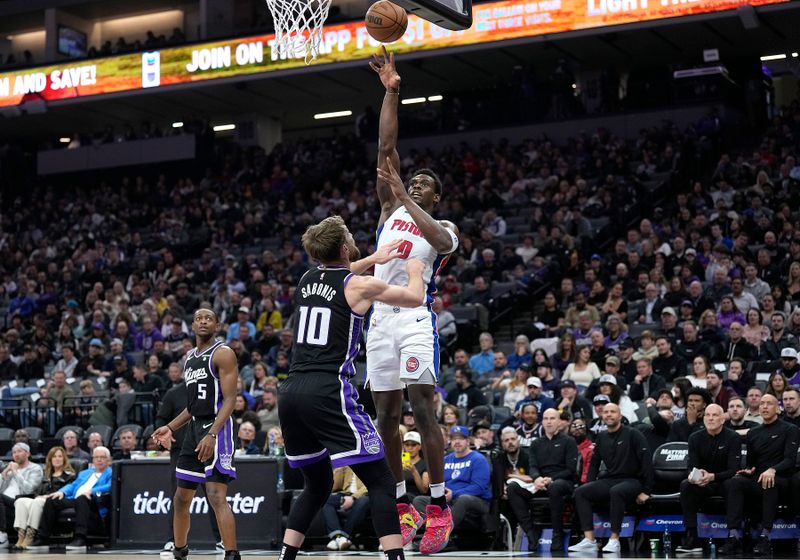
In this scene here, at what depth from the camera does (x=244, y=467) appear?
12.8 meters

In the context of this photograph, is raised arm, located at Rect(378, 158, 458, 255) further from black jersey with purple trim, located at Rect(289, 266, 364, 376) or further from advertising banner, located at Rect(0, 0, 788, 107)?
advertising banner, located at Rect(0, 0, 788, 107)

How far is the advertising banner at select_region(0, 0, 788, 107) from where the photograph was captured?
22.0 meters

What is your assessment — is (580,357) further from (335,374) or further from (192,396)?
(335,374)

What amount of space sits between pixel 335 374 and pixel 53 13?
91.1 feet

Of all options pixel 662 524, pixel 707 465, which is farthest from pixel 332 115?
pixel 707 465

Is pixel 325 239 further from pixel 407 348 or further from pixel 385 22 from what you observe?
pixel 385 22

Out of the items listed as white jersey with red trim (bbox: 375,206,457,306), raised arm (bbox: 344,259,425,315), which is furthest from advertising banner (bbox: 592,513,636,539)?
raised arm (bbox: 344,259,425,315)

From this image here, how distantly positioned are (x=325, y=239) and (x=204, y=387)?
9.62 ft

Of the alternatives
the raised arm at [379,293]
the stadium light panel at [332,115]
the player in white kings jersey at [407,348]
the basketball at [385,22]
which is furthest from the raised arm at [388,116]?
the stadium light panel at [332,115]

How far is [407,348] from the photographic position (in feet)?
24.2

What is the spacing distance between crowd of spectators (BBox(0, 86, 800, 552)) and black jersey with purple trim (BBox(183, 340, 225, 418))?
6.60 feet

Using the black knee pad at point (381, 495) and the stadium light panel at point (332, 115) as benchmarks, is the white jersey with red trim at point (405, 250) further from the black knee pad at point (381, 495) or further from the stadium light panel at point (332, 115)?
the stadium light panel at point (332, 115)

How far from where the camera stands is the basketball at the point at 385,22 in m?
7.90

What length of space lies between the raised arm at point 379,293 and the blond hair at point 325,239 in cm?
23
